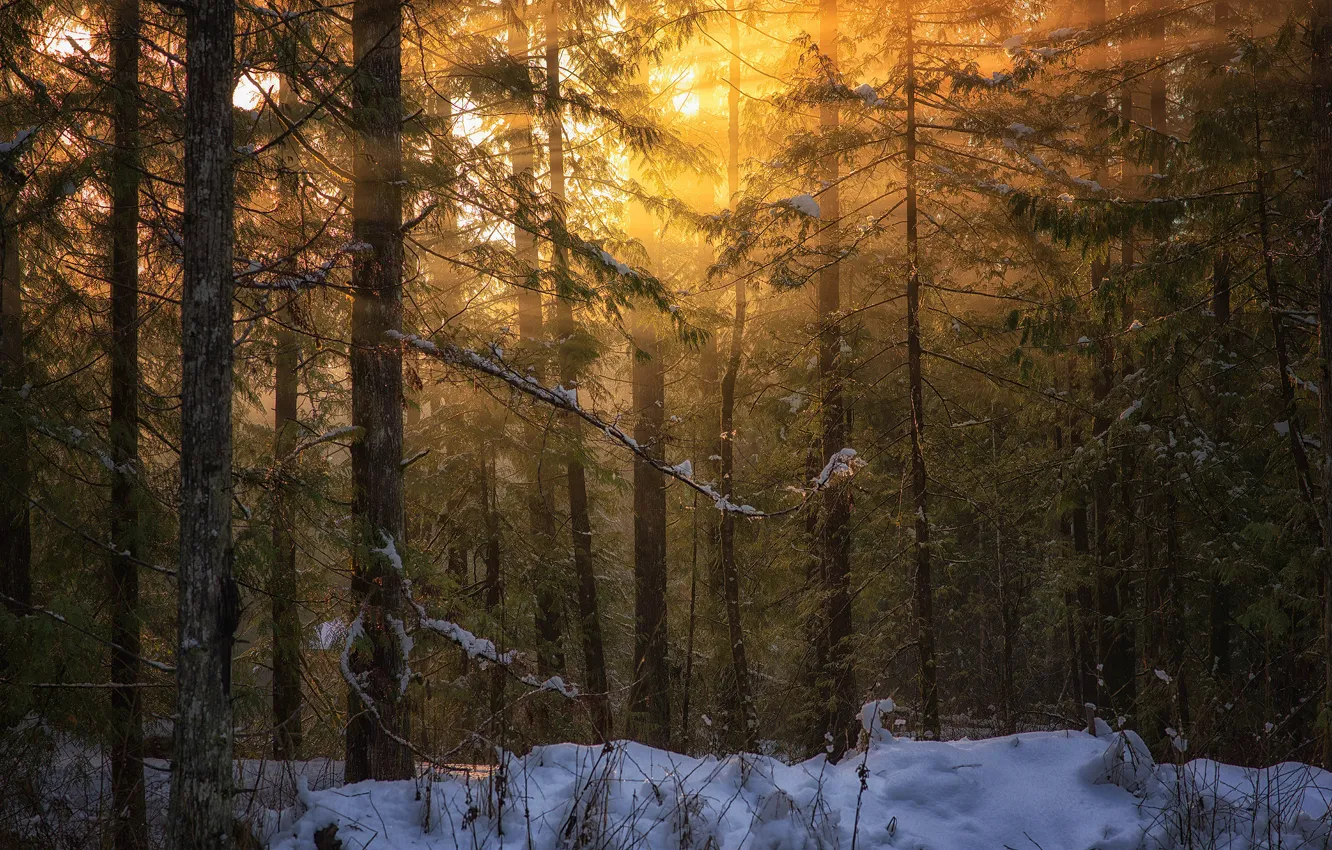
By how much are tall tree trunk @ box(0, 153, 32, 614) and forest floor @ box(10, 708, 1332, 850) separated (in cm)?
252

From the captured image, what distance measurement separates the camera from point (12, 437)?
6.50 meters

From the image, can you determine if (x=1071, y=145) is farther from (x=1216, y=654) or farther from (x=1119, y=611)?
(x=1216, y=654)

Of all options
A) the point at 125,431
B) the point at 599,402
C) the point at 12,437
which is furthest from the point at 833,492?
the point at 12,437

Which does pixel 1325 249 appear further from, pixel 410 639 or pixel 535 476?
pixel 535 476

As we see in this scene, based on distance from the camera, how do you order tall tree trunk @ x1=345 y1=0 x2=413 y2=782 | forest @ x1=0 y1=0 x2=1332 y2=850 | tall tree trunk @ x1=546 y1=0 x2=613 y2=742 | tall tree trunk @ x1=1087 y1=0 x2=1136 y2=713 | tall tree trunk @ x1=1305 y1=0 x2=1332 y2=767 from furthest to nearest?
tall tree trunk @ x1=1087 y1=0 x2=1136 y2=713 < tall tree trunk @ x1=546 y1=0 x2=613 y2=742 < tall tree trunk @ x1=1305 y1=0 x2=1332 y2=767 < tall tree trunk @ x1=345 y1=0 x2=413 y2=782 < forest @ x1=0 y1=0 x2=1332 y2=850

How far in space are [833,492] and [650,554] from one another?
4112mm

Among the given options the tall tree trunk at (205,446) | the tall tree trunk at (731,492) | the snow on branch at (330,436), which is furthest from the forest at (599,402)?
the snow on branch at (330,436)

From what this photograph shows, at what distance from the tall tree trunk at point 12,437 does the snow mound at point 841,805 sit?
343 cm

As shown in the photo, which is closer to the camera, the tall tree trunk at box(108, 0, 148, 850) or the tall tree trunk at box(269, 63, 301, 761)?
the tall tree trunk at box(269, 63, 301, 761)

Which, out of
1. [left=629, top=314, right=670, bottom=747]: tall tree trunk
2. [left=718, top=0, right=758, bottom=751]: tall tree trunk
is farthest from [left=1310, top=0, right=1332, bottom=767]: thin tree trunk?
[left=629, top=314, right=670, bottom=747]: tall tree trunk

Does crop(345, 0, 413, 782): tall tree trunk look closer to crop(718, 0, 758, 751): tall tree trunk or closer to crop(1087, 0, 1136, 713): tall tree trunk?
crop(718, 0, 758, 751): tall tree trunk

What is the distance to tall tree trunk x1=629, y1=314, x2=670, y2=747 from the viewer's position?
13539mm

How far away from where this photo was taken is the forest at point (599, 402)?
16.9 ft

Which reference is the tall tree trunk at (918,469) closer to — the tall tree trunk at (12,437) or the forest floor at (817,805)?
the forest floor at (817,805)
